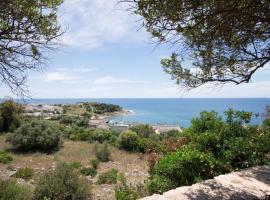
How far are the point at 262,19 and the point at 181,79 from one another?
12.0 feet

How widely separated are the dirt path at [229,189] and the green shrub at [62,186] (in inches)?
295

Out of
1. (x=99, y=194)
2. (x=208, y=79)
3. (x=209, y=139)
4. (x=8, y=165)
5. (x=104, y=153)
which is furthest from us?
(x=104, y=153)

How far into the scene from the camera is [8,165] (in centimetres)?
2316

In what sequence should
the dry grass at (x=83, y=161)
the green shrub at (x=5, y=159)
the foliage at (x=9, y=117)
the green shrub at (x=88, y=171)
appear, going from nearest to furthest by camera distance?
the dry grass at (x=83, y=161) < the green shrub at (x=88, y=171) < the green shrub at (x=5, y=159) < the foliage at (x=9, y=117)

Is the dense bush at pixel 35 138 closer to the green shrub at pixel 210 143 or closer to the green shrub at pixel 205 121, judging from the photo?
the green shrub at pixel 205 121

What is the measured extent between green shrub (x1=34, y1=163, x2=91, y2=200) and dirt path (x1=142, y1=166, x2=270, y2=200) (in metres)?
7.50

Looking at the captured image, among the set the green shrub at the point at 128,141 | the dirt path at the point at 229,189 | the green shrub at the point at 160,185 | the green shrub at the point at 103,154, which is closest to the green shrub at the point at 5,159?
the green shrub at the point at 103,154

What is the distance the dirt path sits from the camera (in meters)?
5.96

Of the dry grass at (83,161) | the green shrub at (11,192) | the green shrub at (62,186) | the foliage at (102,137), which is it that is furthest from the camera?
the foliage at (102,137)

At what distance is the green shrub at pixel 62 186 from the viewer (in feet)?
41.6

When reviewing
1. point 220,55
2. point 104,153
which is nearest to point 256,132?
point 220,55

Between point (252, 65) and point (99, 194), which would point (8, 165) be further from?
point (252, 65)

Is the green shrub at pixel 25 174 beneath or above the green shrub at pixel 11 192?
beneath

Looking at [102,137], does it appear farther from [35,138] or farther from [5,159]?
[5,159]
